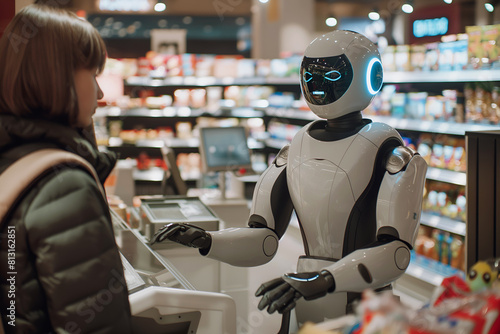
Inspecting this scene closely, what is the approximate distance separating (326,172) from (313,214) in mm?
173

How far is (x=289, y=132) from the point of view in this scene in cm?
672

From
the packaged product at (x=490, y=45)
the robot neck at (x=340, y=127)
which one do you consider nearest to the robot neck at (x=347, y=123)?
the robot neck at (x=340, y=127)

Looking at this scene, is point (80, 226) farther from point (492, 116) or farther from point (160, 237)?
point (492, 116)

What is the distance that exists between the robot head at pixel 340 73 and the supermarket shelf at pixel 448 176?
6.75 ft

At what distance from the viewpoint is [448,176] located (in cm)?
420

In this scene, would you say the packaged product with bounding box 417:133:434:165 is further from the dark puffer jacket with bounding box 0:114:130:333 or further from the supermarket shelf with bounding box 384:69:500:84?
the dark puffer jacket with bounding box 0:114:130:333

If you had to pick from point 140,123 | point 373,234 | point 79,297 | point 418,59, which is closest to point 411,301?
point 418,59

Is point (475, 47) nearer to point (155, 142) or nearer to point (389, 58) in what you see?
point (389, 58)

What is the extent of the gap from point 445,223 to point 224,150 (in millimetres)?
1762

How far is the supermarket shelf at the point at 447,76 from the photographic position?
149 inches

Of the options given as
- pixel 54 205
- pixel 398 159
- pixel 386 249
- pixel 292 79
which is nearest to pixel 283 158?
pixel 398 159

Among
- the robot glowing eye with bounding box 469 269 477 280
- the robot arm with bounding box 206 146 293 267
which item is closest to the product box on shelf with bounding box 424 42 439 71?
the robot arm with bounding box 206 146 293 267

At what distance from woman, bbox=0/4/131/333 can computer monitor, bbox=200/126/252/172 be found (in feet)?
10.8

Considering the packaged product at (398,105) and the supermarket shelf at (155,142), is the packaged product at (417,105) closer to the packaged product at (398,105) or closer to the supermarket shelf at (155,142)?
the packaged product at (398,105)
